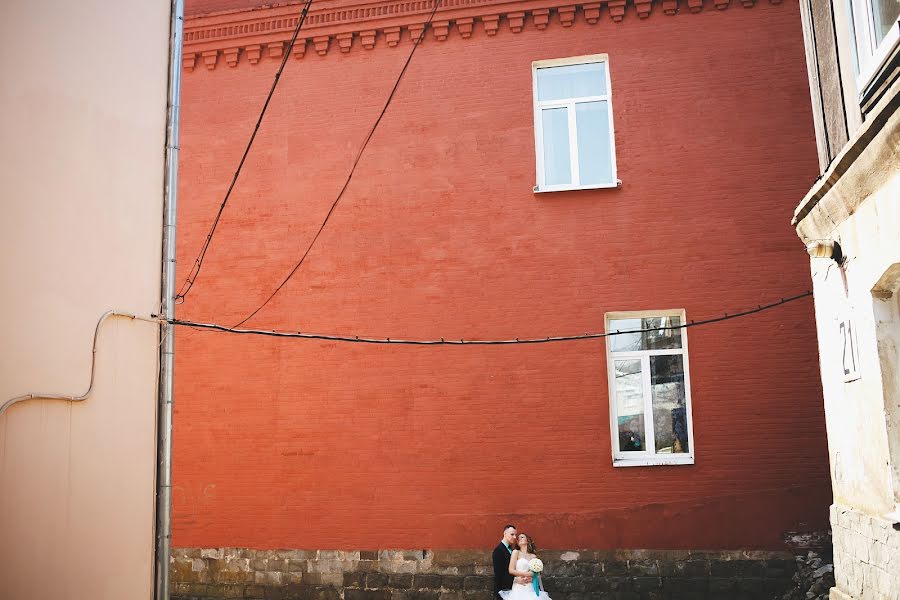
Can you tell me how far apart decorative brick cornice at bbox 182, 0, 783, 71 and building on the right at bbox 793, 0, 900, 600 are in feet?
14.8

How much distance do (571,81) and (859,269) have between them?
660cm

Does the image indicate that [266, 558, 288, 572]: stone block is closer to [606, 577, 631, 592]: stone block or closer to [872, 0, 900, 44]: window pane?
[606, 577, 631, 592]: stone block

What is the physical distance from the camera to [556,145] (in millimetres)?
12789

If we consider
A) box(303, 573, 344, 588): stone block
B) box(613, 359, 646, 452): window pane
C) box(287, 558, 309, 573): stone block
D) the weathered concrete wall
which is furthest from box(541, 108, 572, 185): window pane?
box(287, 558, 309, 573): stone block

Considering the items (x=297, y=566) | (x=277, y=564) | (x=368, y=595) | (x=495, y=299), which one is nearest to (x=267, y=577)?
(x=277, y=564)

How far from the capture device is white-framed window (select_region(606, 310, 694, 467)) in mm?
11812

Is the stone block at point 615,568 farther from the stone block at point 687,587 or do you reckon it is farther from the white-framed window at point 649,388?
the white-framed window at point 649,388

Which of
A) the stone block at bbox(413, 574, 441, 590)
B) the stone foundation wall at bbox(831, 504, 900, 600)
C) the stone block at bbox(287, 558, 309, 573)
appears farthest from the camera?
the stone block at bbox(287, 558, 309, 573)

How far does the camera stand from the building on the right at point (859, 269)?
662cm

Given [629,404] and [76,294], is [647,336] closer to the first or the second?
[629,404]

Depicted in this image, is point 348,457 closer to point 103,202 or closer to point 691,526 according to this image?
point 691,526

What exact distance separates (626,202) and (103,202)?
7.13m

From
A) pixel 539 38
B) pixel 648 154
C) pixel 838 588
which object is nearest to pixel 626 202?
pixel 648 154

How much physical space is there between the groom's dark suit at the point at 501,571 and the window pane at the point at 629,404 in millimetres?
2667
